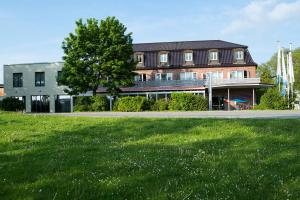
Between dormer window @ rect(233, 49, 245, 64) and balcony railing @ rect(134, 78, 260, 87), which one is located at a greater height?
dormer window @ rect(233, 49, 245, 64)

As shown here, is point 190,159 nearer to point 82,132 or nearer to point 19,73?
point 82,132

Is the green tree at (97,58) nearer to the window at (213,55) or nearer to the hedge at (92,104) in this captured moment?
the hedge at (92,104)

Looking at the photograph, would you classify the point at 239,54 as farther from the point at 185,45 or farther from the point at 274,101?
the point at 274,101

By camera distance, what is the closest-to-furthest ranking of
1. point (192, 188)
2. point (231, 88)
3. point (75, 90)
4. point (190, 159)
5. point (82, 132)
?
1. point (192, 188)
2. point (190, 159)
3. point (82, 132)
4. point (75, 90)
5. point (231, 88)

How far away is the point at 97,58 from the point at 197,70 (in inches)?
728

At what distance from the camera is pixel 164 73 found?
6109 cm

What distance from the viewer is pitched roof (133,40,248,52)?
60438mm

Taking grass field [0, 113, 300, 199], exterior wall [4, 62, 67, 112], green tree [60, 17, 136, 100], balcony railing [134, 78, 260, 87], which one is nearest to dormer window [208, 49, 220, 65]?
balcony railing [134, 78, 260, 87]

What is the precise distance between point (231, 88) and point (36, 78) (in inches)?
1103

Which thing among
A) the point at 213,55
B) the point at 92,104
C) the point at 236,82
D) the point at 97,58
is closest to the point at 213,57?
the point at 213,55

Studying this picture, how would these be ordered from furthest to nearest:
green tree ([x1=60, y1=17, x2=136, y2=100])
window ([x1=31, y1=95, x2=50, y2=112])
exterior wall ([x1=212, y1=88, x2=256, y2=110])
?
1. window ([x1=31, y1=95, x2=50, y2=112])
2. exterior wall ([x1=212, y1=88, x2=256, y2=110])
3. green tree ([x1=60, y1=17, x2=136, y2=100])

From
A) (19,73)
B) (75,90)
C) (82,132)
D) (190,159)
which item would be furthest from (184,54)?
(190,159)

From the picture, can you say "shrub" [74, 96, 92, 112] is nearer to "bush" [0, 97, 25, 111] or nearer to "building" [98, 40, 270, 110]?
"bush" [0, 97, 25, 111]

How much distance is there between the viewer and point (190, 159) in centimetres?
782
